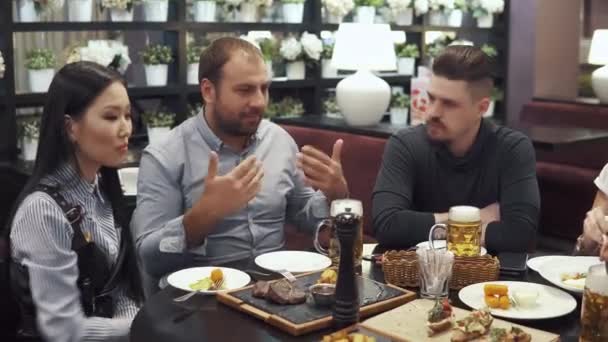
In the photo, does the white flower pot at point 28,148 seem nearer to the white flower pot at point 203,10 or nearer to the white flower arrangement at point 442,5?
the white flower pot at point 203,10

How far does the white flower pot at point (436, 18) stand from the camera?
238 inches

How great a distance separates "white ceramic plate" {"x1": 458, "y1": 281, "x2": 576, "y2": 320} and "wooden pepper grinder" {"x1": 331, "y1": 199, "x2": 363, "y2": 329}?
297 millimetres

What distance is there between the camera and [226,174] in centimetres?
230

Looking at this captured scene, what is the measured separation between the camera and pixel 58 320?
6.17ft

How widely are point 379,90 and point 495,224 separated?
210cm

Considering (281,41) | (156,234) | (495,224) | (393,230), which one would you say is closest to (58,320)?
(156,234)

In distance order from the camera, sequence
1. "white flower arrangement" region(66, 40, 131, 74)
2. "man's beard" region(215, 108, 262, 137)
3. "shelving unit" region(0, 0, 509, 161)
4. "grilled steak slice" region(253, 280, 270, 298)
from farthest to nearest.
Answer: "white flower arrangement" region(66, 40, 131, 74) → "shelving unit" region(0, 0, 509, 161) → "man's beard" region(215, 108, 262, 137) → "grilled steak slice" region(253, 280, 270, 298)

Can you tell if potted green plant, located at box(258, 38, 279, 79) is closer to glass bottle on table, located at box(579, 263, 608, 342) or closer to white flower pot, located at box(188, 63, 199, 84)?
white flower pot, located at box(188, 63, 199, 84)

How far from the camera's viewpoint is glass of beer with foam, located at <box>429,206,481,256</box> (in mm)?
1940

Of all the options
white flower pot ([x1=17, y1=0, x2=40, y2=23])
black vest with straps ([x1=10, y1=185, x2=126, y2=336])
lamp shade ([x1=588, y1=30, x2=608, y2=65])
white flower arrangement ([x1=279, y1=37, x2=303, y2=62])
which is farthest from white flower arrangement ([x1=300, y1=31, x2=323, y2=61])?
black vest with straps ([x1=10, y1=185, x2=126, y2=336])

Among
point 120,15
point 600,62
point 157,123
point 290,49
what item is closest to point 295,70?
point 290,49

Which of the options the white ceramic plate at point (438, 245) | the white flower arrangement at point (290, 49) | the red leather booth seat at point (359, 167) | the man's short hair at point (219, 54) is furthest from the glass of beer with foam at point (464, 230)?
the white flower arrangement at point (290, 49)

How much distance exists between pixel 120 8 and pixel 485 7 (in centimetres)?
327

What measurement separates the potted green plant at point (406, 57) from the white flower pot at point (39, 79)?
2707mm
